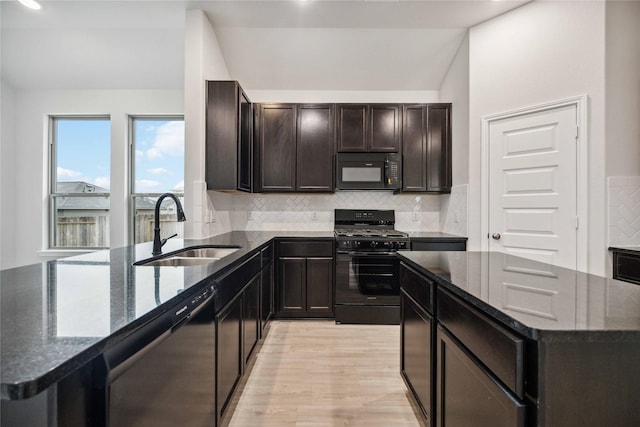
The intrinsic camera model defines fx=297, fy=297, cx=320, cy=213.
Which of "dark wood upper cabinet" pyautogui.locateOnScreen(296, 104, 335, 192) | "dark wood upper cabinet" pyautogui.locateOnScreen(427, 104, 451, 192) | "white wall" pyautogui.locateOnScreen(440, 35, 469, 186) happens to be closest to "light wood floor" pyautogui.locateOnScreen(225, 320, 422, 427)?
"dark wood upper cabinet" pyautogui.locateOnScreen(296, 104, 335, 192)

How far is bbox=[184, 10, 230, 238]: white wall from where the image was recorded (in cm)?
276

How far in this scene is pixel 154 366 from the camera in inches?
36.3

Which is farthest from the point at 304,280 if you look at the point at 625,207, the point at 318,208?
the point at 625,207

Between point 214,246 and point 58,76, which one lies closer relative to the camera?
point 214,246

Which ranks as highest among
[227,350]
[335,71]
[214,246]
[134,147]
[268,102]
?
[335,71]

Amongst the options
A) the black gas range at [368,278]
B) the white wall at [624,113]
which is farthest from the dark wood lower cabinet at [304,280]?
the white wall at [624,113]

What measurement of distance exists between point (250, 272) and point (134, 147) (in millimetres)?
3144

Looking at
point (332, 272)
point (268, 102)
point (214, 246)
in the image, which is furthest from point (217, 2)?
point (332, 272)

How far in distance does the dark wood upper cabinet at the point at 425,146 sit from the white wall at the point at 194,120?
7.52 feet

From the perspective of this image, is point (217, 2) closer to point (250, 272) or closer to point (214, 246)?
point (214, 246)

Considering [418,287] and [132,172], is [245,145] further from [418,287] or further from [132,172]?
[418,287]

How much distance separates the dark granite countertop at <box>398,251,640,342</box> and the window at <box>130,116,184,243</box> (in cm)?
374

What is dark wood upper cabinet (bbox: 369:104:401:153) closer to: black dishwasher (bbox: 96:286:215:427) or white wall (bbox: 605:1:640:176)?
white wall (bbox: 605:1:640:176)

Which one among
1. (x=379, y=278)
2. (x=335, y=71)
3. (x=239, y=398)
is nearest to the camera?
(x=239, y=398)
